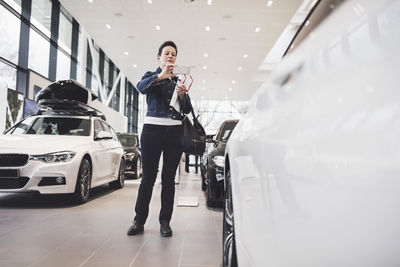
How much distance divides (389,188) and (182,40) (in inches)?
454

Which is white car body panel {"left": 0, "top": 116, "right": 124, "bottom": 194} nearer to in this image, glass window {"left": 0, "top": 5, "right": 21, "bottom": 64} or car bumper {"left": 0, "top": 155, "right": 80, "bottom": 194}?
car bumper {"left": 0, "top": 155, "right": 80, "bottom": 194}

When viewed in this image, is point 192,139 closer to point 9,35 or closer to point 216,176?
point 216,176

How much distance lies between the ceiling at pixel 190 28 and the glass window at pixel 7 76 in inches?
110

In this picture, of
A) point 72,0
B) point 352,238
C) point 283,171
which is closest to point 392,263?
point 352,238

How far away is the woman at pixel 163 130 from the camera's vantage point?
102 inches

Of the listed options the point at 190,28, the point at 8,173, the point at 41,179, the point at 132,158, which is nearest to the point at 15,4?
the point at 132,158

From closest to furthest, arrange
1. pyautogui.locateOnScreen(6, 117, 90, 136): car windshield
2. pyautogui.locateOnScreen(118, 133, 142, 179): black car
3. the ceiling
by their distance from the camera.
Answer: pyautogui.locateOnScreen(6, 117, 90, 136): car windshield
pyautogui.locateOnScreen(118, 133, 142, 179): black car
the ceiling

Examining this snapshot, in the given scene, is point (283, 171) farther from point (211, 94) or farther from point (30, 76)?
point (211, 94)

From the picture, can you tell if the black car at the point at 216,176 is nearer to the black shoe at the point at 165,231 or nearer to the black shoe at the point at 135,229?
the black shoe at the point at 165,231

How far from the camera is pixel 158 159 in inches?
Answer: 105

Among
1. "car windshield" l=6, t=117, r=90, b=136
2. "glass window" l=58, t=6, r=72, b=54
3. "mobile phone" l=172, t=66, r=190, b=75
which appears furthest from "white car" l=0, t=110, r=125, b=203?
"glass window" l=58, t=6, r=72, b=54

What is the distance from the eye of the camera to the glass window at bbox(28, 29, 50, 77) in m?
8.23

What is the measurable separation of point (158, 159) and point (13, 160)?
2.05 m

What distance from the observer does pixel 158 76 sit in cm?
256
